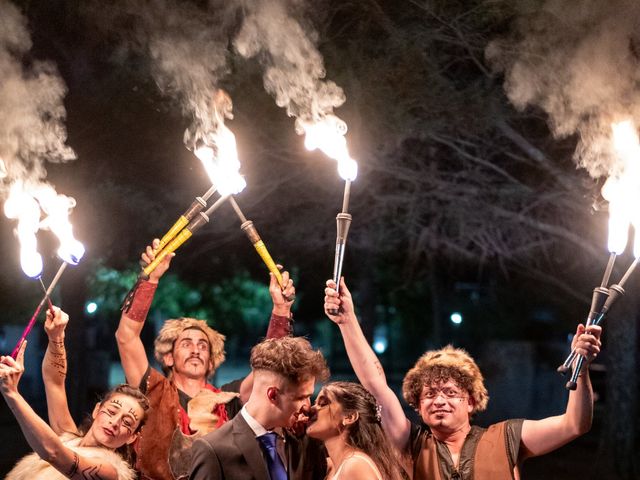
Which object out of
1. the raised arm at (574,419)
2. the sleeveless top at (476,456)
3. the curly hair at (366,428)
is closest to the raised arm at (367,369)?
the sleeveless top at (476,456)

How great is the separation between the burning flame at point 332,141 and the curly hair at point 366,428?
1126mm

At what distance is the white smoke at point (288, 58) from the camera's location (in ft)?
19.1

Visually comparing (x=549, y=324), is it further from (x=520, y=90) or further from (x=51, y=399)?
(x=51, y=399)

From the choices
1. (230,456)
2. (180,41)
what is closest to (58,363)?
(230,456)

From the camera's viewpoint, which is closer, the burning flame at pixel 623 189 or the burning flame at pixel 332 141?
the burning flame at pixel 623 189

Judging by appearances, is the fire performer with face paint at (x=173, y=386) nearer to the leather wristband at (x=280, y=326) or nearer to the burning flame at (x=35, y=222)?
the leather wristband at (x=280, y=326)

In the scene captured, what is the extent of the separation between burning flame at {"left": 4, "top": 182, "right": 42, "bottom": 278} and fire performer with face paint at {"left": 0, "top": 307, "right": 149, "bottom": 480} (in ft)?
1.04

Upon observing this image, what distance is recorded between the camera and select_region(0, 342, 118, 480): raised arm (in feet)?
12.1

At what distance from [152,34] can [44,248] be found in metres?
3.57

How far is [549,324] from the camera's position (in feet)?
105

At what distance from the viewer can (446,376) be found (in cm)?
429

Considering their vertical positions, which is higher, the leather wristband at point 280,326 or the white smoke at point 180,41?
the white smoke at point 180,41

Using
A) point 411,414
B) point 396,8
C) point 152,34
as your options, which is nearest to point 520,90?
point 396,8

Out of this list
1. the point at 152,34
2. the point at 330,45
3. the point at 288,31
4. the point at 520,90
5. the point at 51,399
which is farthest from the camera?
the point at 330,45
